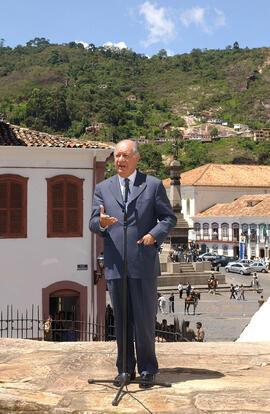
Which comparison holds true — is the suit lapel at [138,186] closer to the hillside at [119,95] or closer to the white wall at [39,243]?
the white wall at [39,243]

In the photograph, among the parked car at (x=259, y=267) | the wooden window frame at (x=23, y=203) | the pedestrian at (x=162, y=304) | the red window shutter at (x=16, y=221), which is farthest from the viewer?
the parked car at (x=259, y=267)

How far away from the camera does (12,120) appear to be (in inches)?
5162

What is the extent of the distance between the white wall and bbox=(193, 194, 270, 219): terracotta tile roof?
40178 millimetres

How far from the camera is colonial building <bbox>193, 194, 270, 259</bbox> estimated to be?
181ft

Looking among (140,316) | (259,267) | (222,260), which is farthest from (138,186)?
(222,260)

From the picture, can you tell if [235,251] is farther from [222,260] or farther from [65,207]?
[65,207]

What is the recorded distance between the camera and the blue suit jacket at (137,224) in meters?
4.46

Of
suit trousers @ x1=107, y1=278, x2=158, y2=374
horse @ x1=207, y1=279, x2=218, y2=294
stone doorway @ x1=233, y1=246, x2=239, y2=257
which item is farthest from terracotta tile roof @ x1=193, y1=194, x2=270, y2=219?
suit trousers @ x1=107, y1=278, x2=158, y2=374

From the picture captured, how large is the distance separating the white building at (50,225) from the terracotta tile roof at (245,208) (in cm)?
4011

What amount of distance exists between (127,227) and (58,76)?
179 metres

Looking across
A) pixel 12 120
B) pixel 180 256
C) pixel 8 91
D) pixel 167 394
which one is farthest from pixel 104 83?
pixel 167 394

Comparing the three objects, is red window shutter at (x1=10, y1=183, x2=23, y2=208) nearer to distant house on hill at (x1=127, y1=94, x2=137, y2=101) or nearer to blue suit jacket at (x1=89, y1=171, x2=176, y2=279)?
blue suit jacket at (x1=89, y1=171, x2=176, y2=279)

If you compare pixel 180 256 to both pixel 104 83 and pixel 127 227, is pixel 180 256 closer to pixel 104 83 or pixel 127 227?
pixel 127 227

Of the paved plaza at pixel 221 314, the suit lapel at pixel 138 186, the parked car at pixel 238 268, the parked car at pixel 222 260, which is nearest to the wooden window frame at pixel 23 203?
the paved plaza at pixel 221 314
